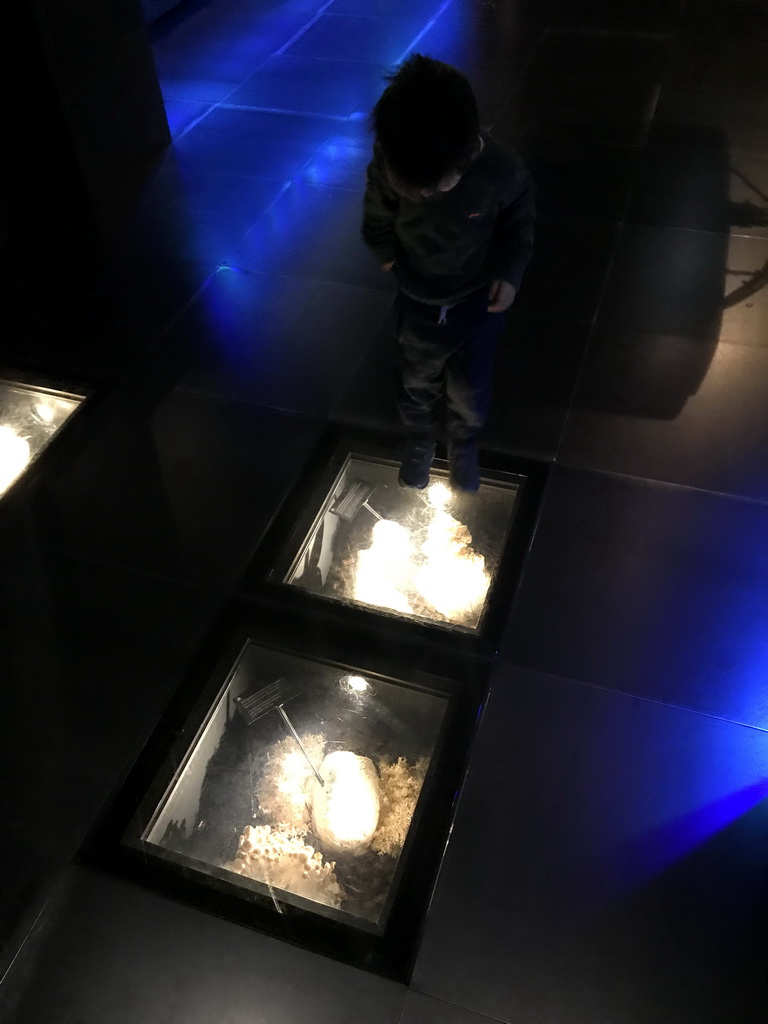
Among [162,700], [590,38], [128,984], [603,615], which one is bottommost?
[128,984]

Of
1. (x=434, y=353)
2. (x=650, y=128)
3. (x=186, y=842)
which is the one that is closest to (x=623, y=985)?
(x=186, y=842)

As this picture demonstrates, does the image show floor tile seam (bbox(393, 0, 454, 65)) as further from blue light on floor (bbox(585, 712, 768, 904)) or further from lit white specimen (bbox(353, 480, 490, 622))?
blue light on floor (bbox(585, 712, 768, 904))

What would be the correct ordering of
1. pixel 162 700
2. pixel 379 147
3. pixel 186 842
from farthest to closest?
pixel 162 700
pixel 186 842
pixel 379 147

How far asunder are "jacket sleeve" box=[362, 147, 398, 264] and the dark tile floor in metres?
0.74

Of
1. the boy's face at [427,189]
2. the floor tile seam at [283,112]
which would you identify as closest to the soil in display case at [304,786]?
the boy's face at [427,189]

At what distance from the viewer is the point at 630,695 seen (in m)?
1.67

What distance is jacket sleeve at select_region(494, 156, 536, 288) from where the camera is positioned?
152cm

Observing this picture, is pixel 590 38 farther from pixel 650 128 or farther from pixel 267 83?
pixel 267 83

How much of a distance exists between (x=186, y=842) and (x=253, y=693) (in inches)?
14.1

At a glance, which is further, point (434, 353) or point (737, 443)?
point (737, 443)

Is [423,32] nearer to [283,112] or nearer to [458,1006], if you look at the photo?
[283,112]

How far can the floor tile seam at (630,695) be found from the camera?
1620 mm

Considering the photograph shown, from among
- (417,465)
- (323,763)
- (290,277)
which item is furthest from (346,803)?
(290,277)

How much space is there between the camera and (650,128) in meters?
3.52
